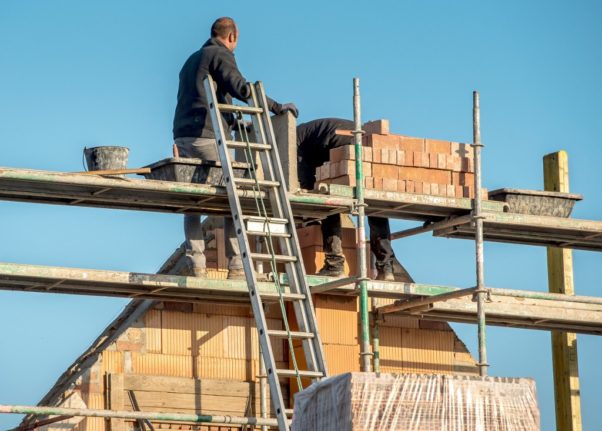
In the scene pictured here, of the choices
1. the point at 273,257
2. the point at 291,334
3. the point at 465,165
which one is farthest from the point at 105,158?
the point at 465,165

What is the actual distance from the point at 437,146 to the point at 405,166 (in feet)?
1.63

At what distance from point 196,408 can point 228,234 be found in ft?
5.80

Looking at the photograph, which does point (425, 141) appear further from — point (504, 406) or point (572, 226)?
point (504, 406)

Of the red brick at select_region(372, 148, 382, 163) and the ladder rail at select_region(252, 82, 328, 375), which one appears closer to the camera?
the ladder rail at select_region(252, 82, 328, 375)

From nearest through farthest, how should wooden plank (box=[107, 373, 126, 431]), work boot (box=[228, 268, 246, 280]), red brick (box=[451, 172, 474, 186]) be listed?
wooden plank (box=[107, 373, 126, 431]), work boot (box=[228, 268, 246, 280]), red brick (box=[451, 172, 474, 186])

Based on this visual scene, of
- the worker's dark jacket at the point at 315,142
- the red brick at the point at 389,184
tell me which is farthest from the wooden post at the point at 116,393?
the red brick at the point at 389,184

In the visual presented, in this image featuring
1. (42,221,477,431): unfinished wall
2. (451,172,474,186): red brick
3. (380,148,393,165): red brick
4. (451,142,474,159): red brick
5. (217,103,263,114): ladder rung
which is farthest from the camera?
(451,142,474,159): red brick

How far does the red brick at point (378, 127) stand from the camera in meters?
17.7

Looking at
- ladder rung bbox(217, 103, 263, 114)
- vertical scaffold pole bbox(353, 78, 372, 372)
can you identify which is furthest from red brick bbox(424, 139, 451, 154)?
ladder rung bbox(217, 103, 263, 114)

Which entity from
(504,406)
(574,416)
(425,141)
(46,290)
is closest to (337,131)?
(425,141)

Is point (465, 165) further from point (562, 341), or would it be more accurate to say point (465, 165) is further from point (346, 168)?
point (562, 341)

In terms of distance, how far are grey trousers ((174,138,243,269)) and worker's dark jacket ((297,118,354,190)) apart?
4.82ft

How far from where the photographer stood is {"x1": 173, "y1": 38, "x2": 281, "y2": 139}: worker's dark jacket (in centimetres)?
1672

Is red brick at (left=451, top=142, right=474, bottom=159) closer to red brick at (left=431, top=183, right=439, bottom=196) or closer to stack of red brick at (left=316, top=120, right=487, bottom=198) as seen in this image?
stack of red brick at (left=316, top=120, right=487, bottom=198)
